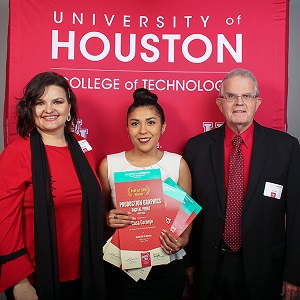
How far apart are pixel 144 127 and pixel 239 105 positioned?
0.60m

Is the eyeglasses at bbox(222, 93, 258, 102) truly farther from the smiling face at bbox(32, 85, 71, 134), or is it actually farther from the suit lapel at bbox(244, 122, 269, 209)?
the smiling face at bbox(32, 85, 71, 134)

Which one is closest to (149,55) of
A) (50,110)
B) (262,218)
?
(50,110)

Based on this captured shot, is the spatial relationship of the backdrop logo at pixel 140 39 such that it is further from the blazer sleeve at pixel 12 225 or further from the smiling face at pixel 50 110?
the blazer sleeve at pixel 12 225

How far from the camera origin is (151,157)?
7.54 ft

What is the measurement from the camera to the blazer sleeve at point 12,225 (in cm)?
180

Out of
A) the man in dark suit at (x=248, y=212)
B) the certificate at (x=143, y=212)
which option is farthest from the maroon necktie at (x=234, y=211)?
the certificate at (x=143, y=212)

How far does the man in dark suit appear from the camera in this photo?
88.3 inches

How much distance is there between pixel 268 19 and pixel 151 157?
4.87 ft

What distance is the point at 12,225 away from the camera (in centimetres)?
182

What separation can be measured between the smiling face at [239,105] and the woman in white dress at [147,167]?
40 cm

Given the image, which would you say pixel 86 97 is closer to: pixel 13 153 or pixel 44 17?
pixel 44 17

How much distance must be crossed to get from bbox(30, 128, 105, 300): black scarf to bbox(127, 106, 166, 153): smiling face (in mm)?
329

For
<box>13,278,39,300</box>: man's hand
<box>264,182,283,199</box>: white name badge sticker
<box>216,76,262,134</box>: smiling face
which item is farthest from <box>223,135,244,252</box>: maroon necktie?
<box>13,278,39,300</box>: man's hand

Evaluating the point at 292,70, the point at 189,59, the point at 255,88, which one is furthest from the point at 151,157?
the point at 292,70
